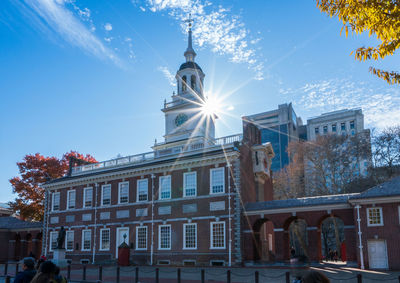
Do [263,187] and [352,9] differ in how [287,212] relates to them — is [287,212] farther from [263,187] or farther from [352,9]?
[352,9]

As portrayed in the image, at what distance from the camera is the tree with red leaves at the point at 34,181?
50.1m

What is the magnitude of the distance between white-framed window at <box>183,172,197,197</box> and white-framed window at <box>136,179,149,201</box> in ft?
13.2

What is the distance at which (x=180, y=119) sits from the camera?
4672cm

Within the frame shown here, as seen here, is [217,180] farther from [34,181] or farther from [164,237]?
[34,181]

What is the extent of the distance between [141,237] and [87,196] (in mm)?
8174

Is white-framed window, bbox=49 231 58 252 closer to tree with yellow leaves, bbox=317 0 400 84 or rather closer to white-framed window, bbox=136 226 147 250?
white-framed window, bbox=136 226 147 250

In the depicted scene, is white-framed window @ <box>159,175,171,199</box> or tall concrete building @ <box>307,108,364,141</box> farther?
tall concrete building @ <box>307,108,364,141</box>

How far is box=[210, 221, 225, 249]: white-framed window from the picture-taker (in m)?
29.5

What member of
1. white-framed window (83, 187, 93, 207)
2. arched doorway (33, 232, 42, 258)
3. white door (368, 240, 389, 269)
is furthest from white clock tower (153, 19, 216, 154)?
white door (368, 240, 389, 269)

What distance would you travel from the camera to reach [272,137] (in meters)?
115

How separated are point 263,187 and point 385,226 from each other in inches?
522

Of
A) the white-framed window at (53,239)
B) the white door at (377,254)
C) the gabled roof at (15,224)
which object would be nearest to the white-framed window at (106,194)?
the white-framed window at (53,239)

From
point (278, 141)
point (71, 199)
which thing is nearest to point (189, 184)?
point (71, 199)

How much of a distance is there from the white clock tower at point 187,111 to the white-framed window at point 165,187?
1070 centimetres
